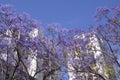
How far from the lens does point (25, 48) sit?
534 inches

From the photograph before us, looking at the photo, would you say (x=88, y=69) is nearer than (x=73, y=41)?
Yes

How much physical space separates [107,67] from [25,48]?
547cm

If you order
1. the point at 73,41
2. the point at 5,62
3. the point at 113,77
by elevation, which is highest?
the point at 73,41

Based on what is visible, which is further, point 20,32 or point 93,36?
point 93,36

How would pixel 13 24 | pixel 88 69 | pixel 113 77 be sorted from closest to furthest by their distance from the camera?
pixel 13 24 < pixel 88 69 < pixel 113 77

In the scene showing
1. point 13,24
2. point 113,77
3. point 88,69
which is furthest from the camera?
point 113,77

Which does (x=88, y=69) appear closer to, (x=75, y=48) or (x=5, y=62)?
(x=75, y=48)

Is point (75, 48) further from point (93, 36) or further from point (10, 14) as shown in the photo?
point (10, 14)

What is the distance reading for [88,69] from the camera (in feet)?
48.7

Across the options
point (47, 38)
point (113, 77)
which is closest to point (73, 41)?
point (47, 38)

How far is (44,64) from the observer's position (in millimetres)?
14922

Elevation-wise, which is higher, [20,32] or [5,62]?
[20,32]

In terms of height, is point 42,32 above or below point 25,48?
above

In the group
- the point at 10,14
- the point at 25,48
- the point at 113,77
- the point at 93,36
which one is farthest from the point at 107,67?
the point at 10,14
